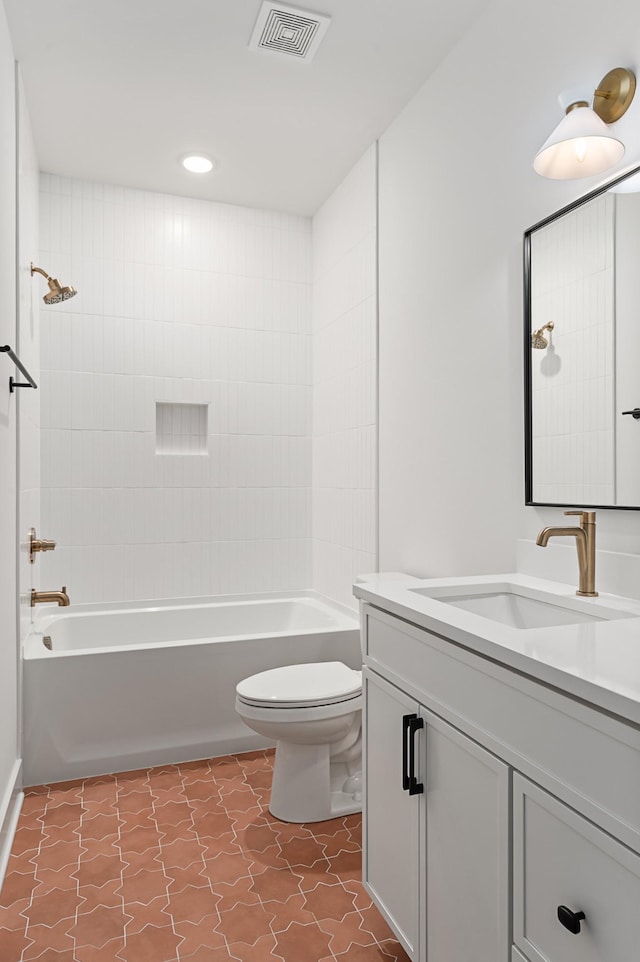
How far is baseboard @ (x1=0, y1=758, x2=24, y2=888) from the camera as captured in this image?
1.81m

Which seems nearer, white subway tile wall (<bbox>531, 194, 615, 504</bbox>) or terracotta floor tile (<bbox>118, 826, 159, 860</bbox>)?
white subway tile wall (<bbox>531, 194, 615, 504</bbox>)

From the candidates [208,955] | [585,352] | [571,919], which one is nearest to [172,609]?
[208,955]

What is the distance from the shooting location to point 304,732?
202 cm

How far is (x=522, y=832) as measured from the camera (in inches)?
37.6

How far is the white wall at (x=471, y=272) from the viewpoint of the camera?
1696 millimetres

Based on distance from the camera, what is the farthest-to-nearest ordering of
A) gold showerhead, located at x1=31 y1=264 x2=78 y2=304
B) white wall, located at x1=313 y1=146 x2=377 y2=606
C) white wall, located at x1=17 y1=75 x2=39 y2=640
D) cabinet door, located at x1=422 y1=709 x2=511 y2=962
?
white wall, located at x1=313 y1=146 x2=377 y2=606 < gold showerhead, located at x1=31 y1=264 x2=78 y2=304 < white wall, located at x1=17 y1=75 x2=39 y2=640 < cabinet door, located at x1=422 y1=709 x2=511 y2=962

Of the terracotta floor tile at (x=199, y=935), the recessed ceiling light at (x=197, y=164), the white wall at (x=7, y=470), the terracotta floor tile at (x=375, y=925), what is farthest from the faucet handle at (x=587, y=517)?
the recessed ceiling light at (x=197, y=164)

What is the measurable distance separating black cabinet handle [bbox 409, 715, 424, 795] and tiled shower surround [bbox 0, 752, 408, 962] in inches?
19.7

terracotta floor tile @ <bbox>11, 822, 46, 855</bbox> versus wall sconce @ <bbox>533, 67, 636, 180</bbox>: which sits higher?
wall sconce @ <bbox>533, 67, 636, 180</bbox>

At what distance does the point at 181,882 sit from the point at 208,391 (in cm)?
230

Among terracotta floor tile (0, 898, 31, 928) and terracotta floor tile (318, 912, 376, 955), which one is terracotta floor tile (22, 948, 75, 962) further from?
terracotta floor tile (318, 912, 376, 955)

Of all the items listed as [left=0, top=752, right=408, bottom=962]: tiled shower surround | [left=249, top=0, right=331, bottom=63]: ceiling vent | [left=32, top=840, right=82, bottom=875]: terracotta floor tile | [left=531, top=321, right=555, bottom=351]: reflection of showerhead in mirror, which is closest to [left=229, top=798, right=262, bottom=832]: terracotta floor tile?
[left=0, top=752, right=408, bottom=962]: tiled shower surround

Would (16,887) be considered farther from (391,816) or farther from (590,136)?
(590,136)

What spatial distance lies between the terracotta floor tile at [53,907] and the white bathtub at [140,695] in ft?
2.43
